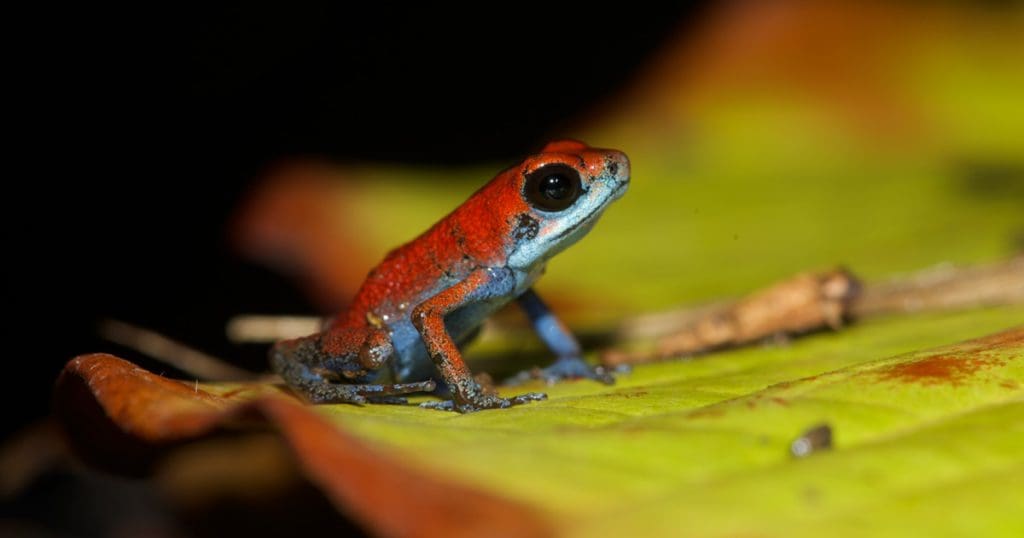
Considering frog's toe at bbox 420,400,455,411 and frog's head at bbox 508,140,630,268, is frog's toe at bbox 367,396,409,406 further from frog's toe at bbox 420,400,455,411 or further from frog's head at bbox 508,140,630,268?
frog's head at bbox 508,140,630,268

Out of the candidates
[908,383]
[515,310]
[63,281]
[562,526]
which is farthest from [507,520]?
[63,281]

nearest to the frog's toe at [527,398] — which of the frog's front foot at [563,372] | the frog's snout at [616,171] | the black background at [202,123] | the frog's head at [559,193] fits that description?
the frog's front foot at [563,372]

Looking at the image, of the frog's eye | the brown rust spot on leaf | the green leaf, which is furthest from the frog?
the brown rust spot on leaf

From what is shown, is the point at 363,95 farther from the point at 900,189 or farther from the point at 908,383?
the point at 908,383

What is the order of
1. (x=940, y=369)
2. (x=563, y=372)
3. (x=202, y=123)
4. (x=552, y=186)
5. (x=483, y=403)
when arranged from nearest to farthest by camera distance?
(x=940, y=369), (x=483, y=403), (x=552, y=186), (x=563, y=372), (x=202, y=123)

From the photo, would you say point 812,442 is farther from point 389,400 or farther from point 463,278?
point 463,278

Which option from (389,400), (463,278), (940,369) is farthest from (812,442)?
(463,278)
